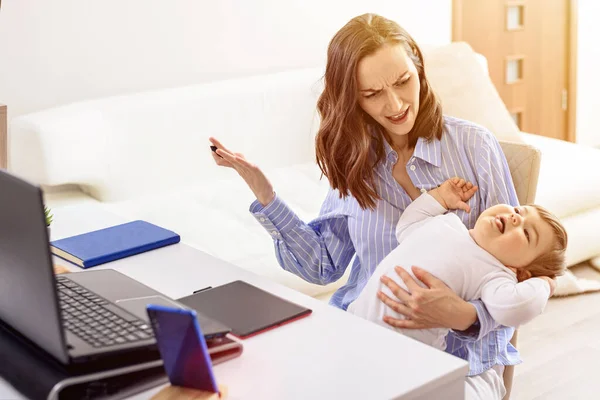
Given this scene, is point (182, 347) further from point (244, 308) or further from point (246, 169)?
point (246, 169)

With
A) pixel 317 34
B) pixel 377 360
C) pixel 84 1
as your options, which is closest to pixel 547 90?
pixel 317 34

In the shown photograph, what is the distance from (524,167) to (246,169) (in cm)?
58

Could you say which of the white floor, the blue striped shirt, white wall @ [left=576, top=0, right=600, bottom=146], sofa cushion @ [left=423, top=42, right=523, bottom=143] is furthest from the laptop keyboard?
white wall @ [left=576, top=0, right=600, bottom=146]

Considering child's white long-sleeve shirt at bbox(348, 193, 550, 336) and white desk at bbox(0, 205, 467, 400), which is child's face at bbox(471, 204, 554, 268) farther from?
white desk at bbox(0, 205, 467, 400)

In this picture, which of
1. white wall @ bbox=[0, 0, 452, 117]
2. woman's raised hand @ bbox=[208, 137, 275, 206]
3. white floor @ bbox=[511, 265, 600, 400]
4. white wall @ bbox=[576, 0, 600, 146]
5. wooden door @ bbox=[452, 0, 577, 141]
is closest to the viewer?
woman's raised hand @ bbox=[208, 137, 275, 206]

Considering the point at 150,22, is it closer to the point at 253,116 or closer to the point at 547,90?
the point at 253,116

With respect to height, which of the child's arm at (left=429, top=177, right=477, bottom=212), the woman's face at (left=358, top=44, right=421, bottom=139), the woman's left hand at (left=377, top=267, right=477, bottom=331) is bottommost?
the woman's left hand at (left=377, top=267, right=477, bottom=331)

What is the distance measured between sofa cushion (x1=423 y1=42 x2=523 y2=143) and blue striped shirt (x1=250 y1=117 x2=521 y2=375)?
4.95ft

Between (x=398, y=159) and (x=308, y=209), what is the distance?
1.24m

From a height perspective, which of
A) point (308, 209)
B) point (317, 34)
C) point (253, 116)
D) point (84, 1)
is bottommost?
point (308, 209)

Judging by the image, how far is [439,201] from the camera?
67.8 inches

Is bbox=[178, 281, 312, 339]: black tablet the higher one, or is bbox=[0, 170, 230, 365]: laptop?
bbox=[0, 170, 230, 365]: laptop

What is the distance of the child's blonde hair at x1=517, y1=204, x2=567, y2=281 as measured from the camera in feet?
5.26

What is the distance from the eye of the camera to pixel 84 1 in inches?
122
